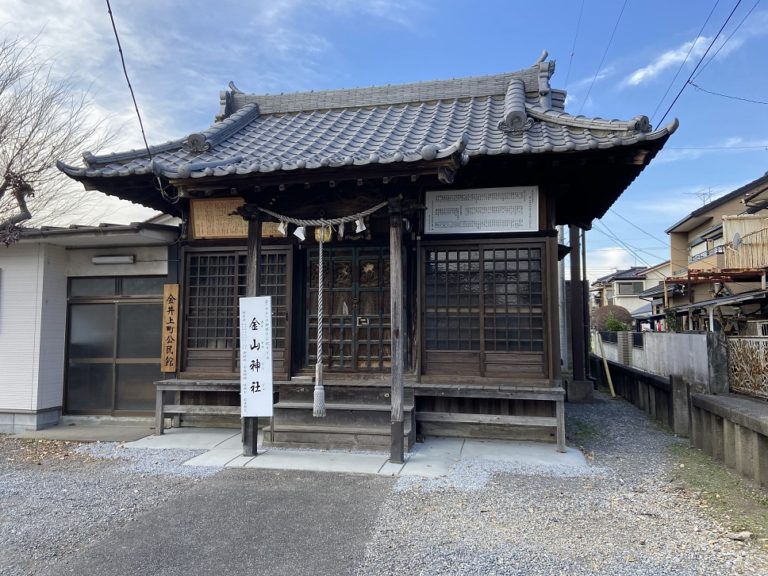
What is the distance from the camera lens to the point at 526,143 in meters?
6.17

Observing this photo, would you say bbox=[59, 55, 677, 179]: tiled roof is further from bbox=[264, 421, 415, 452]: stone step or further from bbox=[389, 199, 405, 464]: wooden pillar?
bbox=[264, 421, 415, 452]: stone step

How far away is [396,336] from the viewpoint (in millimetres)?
5953

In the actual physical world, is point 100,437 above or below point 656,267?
below

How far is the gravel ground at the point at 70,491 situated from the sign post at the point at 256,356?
3.07 ft

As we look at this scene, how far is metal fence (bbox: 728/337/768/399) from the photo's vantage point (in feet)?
20.7

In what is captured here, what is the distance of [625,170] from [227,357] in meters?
6.50

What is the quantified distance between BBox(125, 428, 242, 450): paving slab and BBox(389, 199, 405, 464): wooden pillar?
276 cm

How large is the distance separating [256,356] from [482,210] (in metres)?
3.73

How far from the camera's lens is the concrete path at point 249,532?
3.53 meters

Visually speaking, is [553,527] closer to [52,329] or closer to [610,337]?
[52,329]

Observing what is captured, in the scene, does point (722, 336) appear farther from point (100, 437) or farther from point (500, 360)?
point (100, 437)

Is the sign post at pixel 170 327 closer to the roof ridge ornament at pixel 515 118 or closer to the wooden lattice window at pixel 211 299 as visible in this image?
the wooden lattice window at pixel 211 299

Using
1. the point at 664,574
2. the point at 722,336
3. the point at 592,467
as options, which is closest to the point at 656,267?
the point at 722,336

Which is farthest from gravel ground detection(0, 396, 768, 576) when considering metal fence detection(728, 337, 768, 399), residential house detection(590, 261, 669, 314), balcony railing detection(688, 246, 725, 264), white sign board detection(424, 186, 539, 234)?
residential house detection(590, 261, 669, 314)
